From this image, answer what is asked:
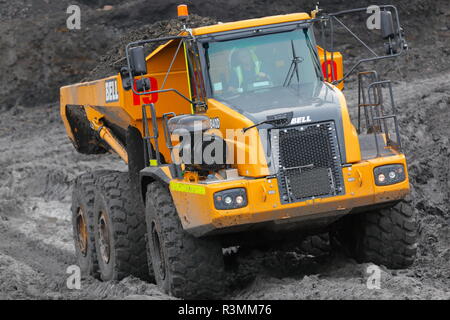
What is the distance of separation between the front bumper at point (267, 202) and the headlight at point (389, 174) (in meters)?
0.04

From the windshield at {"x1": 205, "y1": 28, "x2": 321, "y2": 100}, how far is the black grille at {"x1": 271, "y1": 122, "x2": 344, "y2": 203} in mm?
799

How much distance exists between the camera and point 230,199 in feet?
25.0

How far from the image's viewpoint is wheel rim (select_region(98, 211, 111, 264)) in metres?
10.4

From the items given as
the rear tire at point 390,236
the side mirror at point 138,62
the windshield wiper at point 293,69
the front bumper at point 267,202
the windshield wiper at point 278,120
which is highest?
the side mirror at point 138,62

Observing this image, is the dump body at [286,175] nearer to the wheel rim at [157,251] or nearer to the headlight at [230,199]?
the headlight at [230,199]

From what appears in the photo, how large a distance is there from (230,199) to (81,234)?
171 inches

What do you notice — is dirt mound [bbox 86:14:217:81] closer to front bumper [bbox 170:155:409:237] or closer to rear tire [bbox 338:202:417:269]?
front bumper [bbox 170:155:409:237]

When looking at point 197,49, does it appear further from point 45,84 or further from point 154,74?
point 45,84

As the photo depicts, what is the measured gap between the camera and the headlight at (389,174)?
7.98m

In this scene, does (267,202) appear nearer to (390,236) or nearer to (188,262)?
(188,262)

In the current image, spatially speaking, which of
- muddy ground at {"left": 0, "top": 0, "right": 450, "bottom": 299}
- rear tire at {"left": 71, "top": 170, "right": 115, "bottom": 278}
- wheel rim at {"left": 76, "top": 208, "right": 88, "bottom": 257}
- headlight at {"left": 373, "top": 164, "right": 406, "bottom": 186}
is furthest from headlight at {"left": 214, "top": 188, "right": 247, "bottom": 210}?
wheel rim at {"left": 76, "top": 208, "right": 88, "bottom": 257}
